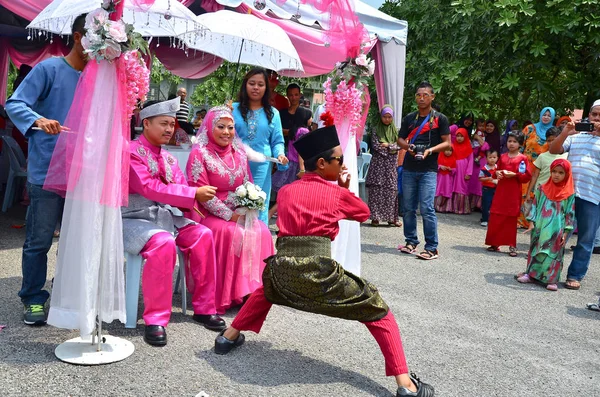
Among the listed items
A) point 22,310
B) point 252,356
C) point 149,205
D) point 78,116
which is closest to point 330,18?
point 149,205

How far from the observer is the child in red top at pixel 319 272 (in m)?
3.22

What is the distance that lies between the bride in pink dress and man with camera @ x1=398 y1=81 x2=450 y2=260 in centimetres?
268

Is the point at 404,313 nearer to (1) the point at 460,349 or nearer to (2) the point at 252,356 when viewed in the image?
(1) the point at 460,349

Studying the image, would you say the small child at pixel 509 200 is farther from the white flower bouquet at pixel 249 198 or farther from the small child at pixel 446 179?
the white flower bouquet at pixel 249 198

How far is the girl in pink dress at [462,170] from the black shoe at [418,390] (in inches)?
336

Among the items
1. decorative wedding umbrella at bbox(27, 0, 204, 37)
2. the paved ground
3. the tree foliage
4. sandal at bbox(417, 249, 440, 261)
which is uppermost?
the tree foliage

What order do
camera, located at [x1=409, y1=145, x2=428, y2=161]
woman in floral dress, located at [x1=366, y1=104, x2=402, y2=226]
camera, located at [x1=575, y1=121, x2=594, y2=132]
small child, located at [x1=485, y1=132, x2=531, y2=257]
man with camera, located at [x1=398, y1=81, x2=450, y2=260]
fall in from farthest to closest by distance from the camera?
woman in floral dress, located at [x1=366, y1=104, x2=402, y2=226], small child, located at [x1=485, y1=132, x2=531, y2=257], man with camera, located at [x1=398, y1=81, x2=450, y2=260], camera, located at [x1=409, y1=145, x2=428, y2=161], camera, located at [x1=575, y1=121, x2=594, y2=132]

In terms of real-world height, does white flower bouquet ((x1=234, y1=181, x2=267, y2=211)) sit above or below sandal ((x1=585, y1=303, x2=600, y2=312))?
above

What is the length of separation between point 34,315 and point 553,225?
16.3 ft

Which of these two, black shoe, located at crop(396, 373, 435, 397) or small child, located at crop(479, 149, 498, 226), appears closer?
black shoe, located at crop(396, 373, 435, 397)

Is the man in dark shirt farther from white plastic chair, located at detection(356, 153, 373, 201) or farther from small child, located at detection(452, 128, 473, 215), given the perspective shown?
small child, located at detection(452, 128, 473, 215)

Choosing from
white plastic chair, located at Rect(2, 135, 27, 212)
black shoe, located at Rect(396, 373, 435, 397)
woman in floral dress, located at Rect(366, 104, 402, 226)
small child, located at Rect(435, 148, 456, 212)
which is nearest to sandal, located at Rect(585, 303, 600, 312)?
black shoe, located at Rect(396, 373, 435, 397)

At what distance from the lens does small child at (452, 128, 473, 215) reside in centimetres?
1133

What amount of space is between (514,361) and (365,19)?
6.16 m
